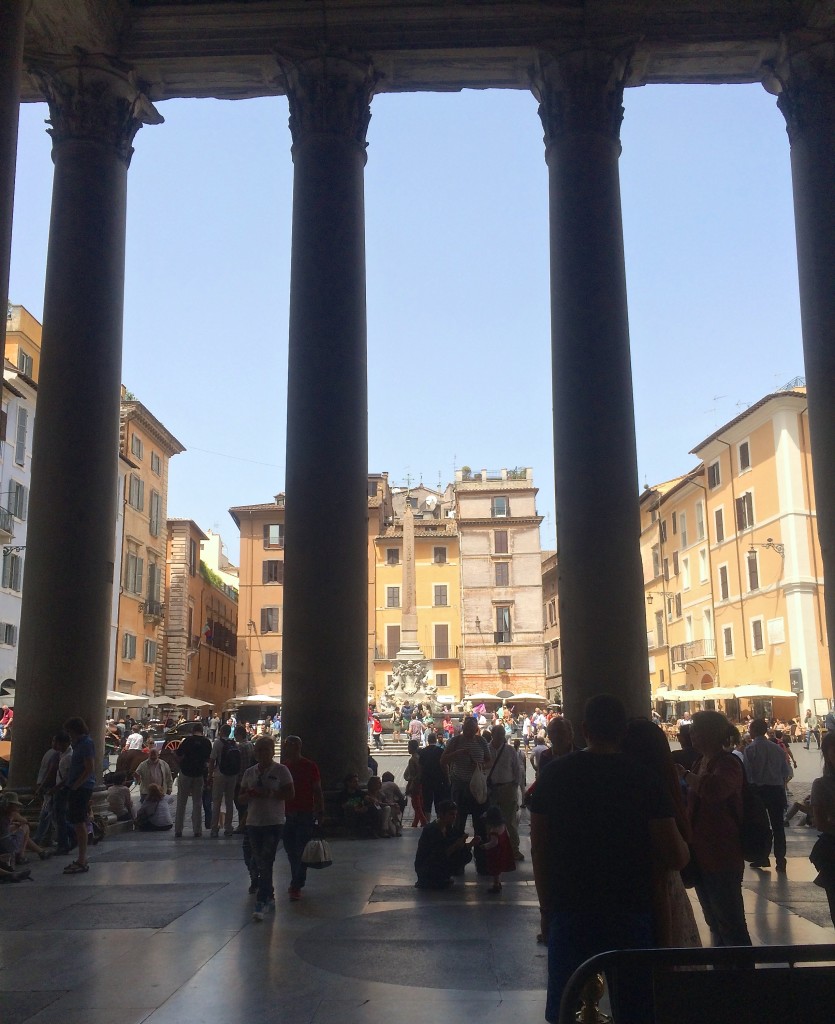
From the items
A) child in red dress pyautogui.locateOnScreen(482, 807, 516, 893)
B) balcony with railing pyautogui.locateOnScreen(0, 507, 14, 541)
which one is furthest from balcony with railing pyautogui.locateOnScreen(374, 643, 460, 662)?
child in red dress pyautogui.locateOnScreen(482, 807, 516, 893)

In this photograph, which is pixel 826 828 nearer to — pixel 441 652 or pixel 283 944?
pixel 283 944

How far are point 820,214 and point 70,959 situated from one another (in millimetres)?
11952

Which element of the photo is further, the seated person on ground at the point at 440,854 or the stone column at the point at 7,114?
the seated person on ground at the point at 440,854

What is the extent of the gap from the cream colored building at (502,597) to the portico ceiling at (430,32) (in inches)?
2222

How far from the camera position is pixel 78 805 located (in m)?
10.7

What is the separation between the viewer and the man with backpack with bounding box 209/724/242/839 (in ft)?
45.4

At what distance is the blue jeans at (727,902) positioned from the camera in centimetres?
558

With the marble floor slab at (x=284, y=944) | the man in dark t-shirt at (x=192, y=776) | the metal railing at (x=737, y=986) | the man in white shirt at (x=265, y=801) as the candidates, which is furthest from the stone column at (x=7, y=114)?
the man in dark t-shirt at (x=192, y=776)

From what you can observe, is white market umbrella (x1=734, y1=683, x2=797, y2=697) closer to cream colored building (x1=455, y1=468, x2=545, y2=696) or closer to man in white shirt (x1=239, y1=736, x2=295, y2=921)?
man in white shirt (x1=239, y1=736, x2=295, y2=921)

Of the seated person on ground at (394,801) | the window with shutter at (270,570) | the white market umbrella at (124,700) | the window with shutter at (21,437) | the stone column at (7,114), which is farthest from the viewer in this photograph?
the window with shutter at (270,570)

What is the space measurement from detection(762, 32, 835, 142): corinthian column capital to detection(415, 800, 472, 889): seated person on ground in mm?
10251

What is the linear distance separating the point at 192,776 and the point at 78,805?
148 inches

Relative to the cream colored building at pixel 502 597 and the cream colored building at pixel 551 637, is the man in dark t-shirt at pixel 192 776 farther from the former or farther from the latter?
the cream colored building at pixel 551 637

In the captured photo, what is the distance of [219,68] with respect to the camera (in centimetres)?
1485
